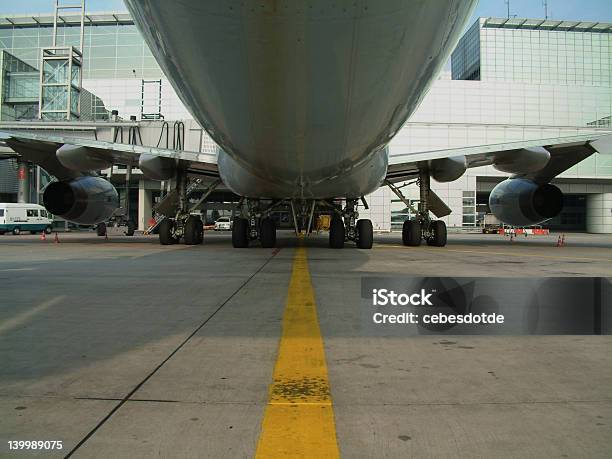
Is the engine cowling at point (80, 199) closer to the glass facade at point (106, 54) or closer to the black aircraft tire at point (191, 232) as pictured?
the black aircraft tire at point (191, 232)

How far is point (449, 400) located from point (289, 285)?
12.8 feet

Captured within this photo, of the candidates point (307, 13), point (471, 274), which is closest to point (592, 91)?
point (471, 274)

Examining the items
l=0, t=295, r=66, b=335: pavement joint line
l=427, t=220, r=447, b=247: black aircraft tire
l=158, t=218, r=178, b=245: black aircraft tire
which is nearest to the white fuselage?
l=0, t=295, r=66, b=335: pavement joint line

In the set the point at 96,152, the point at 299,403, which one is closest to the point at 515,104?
the point at 96,152

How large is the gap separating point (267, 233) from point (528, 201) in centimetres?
805

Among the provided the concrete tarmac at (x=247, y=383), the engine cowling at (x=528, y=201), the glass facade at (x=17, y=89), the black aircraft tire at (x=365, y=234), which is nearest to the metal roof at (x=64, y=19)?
the glass facade at (x=17, y=89)

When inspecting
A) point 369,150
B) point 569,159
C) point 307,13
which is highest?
point 569,159

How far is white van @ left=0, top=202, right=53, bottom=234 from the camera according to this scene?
91.9 ft

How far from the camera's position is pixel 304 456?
1.75m

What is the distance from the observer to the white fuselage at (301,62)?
2.97m

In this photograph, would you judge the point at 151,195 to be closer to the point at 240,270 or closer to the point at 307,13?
the point at 240,270

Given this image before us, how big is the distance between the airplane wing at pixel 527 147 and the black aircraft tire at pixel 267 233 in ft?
12.5

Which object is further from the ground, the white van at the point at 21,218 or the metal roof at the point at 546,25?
the metal roof at the point at 546,25

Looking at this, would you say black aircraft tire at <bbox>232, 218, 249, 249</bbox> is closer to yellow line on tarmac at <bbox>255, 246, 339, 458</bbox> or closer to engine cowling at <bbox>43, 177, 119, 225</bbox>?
engine cowling at <bbox>43, 177, 119, 225</bbox>
